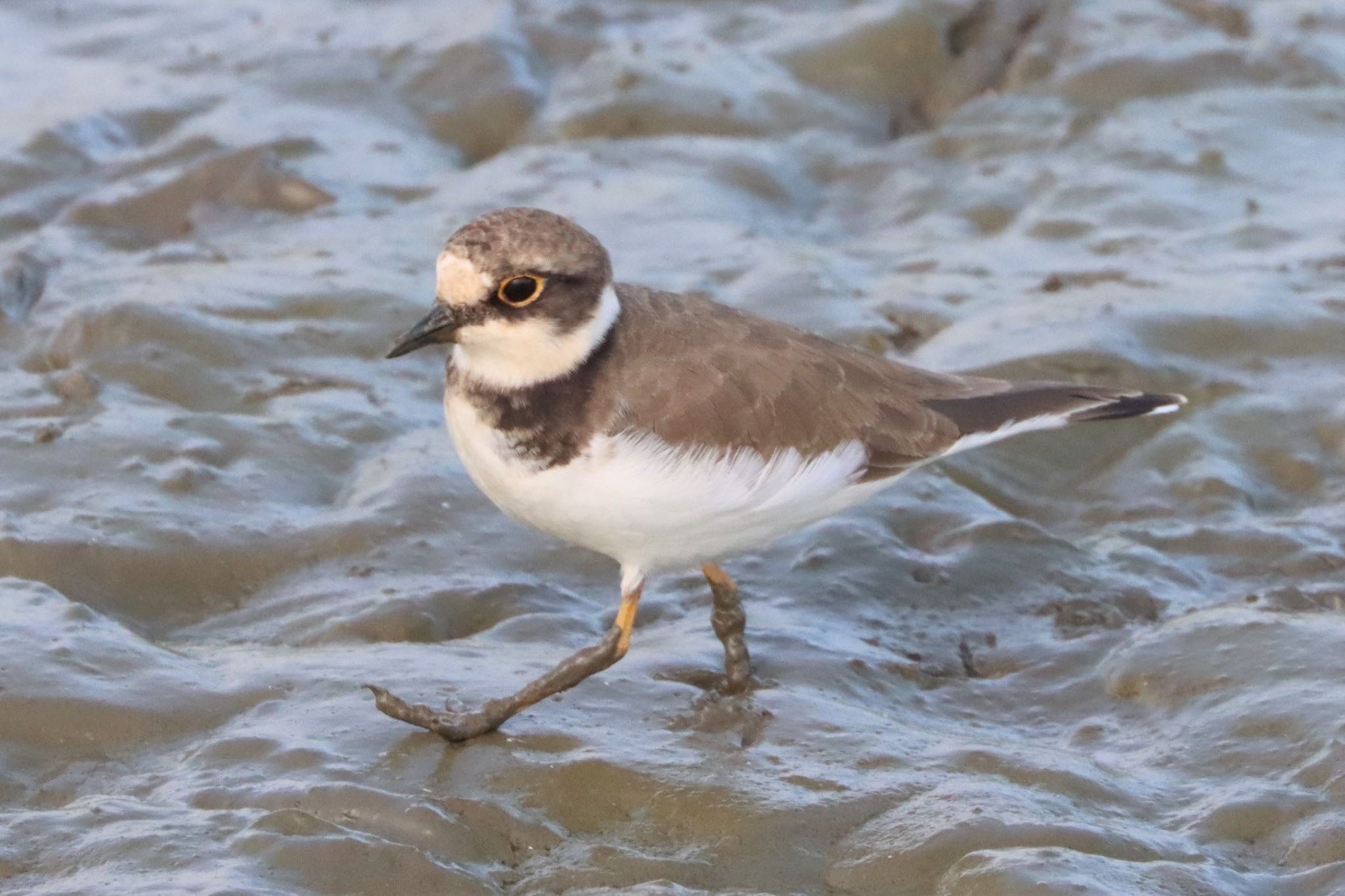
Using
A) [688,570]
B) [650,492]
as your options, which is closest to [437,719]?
[650,492]

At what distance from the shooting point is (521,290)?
4.83 m

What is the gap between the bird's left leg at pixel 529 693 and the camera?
4793 millimetres

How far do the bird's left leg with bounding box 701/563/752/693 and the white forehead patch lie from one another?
113cm

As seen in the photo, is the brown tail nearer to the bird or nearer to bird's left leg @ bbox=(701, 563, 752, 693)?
the bird

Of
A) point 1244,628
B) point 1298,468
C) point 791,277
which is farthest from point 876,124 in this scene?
point 1244,628

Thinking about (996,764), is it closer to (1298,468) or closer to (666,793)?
(666,793)

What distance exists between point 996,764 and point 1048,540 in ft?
5.42

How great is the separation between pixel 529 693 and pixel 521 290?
1.13 m

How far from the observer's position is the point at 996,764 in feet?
15.7

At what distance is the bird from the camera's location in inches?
188

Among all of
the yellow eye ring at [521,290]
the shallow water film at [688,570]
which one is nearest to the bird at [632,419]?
the yellow eye ring at [521,290]

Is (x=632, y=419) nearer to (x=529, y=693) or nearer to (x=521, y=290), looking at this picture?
(x=521, y=290)

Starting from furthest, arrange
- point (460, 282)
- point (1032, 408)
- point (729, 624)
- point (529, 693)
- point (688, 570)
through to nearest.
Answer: point (688, 570) < point (1032, 408) < point (729, 624) < point (529, 693) < point (460, 282)

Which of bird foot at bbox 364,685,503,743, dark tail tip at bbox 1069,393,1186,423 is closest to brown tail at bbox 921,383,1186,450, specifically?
dark tail tip at bbox 1069,393,1186,423
